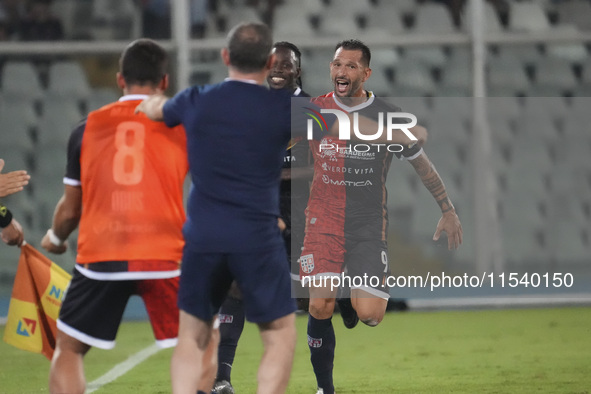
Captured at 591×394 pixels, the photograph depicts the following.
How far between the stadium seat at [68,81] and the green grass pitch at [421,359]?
334 centimetres

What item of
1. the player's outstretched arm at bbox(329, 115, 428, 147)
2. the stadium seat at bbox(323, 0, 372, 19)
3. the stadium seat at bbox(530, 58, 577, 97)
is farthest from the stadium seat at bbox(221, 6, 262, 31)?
the player's outstretched arm at bbox(329, 115, 428, 147)

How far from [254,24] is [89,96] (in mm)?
8378

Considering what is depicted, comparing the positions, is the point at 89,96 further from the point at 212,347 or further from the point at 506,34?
the point at 212,347

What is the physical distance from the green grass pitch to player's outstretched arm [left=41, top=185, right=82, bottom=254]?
1.97 meters

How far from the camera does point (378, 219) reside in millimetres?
6629

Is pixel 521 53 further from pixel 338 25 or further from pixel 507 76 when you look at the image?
pixel 338 25

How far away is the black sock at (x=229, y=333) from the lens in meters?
6.33

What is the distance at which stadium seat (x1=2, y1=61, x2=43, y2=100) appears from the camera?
39.5 feet

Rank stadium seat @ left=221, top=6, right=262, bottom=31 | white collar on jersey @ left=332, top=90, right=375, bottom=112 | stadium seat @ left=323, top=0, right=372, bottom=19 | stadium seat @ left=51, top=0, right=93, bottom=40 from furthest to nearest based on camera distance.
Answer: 1. stadium seat @ left=323, top=0, right=372, bottom=19
2. stadium seat @ left=221, top=6, right=262, bottom=31
3. stadium seat @ left=51, top=0, right=93, bottom=40
4. white collar on jersey @ left=332, top=90, right=375, bottom=112

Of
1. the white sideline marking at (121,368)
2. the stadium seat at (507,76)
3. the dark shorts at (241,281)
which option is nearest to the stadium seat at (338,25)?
the stadium seat at (507,76)

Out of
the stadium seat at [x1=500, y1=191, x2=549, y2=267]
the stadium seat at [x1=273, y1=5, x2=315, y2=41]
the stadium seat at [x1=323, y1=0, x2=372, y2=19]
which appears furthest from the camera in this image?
the stadium seat at [x1=500, y1=191, x2=549, y2=267]

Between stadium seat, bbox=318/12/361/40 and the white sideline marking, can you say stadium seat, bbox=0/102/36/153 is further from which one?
the white sideline marking

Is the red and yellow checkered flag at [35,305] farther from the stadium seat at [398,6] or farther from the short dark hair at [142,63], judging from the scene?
the stadium seat at [398,6]

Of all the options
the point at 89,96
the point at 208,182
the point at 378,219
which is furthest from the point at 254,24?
the point at 89,96
